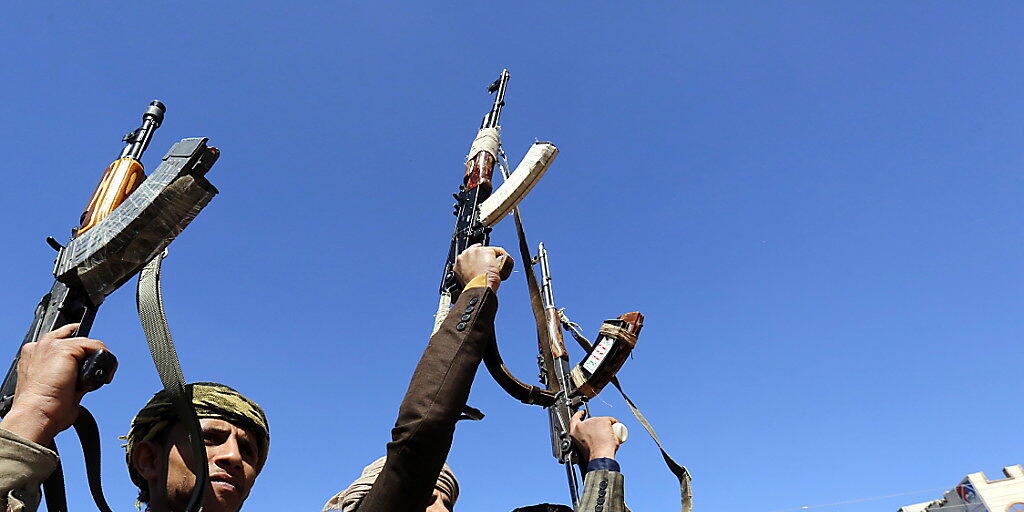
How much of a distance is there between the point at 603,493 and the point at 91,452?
6.30ft

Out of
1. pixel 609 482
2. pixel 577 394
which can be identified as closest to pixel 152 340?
pixel 609 482

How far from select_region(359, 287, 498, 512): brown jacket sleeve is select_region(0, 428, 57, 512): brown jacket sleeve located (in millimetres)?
859

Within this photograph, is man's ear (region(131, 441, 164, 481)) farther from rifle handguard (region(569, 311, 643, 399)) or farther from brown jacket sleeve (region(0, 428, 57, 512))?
rifle handguard (region(569, 311, 643, 399))

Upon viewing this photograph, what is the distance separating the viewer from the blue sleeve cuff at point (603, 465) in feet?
9.49

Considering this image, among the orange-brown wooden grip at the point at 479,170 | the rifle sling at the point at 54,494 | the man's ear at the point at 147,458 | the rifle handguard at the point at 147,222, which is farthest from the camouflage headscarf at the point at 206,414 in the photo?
the orange-brown wooden grip at the point at 479,170

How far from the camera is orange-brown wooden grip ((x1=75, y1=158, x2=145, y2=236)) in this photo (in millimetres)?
3213

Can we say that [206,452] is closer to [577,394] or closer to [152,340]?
[152,340]

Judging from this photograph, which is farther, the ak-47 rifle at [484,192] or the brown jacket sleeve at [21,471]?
the ak-47 rifle at [484,192]

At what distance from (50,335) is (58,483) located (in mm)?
503

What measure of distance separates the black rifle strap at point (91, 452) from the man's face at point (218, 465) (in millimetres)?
276

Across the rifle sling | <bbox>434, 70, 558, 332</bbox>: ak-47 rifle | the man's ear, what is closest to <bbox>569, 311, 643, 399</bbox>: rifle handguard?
<bbox>434, 70, 558, 332</bbox>: ak-47 rifle

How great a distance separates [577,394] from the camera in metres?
8.32

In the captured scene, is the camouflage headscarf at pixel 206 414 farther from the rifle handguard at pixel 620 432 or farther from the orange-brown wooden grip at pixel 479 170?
the orange-brown wooden grip at pixel 479 170

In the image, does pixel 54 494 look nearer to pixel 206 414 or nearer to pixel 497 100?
pixel 206 414
